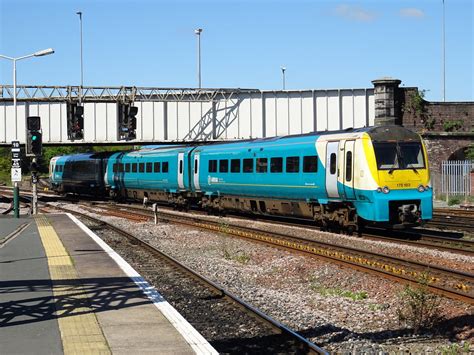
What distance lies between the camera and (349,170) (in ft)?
62.0

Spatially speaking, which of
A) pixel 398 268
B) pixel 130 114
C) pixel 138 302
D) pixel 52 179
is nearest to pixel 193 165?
pixel 130 114

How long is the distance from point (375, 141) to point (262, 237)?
4141 mm

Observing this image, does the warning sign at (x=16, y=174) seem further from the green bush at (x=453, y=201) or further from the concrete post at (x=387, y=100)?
the concrete post at (x=387, y=100)

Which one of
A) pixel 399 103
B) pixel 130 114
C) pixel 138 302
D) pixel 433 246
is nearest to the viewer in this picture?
pixel 138 302

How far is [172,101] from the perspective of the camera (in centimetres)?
4312

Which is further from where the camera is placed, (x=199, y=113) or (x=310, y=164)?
(x=199, y=113)

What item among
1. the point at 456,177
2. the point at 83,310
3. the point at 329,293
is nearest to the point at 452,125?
the point at 456,177

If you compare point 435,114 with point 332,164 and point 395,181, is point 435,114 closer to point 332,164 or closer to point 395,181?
point 332,164

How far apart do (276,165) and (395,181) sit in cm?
580

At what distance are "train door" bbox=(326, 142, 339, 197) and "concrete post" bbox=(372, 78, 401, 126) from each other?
20902 mm

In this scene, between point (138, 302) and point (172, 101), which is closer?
point (138, 302)

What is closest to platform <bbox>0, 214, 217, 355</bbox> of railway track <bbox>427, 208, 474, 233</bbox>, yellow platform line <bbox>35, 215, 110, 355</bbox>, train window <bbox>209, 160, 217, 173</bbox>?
yellow platform line <bbox>35, 215, 110, 355</bbox>

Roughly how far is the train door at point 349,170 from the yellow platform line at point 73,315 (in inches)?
307

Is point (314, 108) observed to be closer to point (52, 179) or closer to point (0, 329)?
point (52, 179)
